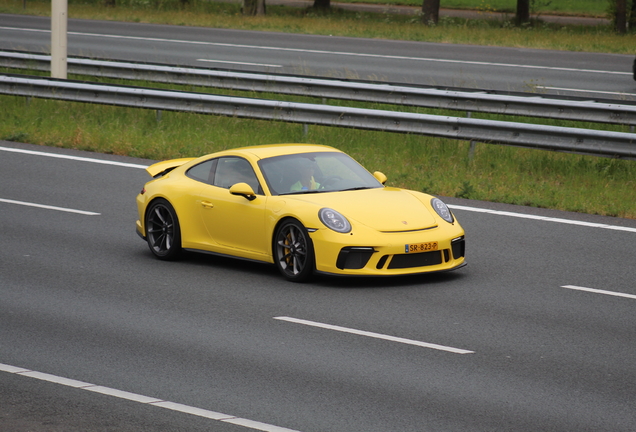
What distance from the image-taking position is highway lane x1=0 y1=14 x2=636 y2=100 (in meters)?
24.6

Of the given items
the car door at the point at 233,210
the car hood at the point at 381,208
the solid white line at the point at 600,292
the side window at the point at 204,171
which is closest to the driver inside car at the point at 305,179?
the car hood at the point at 381,208

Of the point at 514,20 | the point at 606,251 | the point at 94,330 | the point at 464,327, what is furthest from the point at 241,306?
the point at 514,20

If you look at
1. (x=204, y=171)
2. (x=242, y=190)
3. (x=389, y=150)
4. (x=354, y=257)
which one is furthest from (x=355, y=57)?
(x=354, y=257)

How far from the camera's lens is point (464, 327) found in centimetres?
804

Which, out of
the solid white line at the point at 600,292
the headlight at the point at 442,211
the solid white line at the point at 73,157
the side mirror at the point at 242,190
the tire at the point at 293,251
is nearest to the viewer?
the solid white line at the point at 600,292

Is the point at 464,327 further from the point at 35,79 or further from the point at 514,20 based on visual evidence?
the point at 514,20

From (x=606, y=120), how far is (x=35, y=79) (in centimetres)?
1082

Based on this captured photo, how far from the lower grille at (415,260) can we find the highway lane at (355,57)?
13119 millimetres

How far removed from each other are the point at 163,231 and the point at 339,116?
21.3ft

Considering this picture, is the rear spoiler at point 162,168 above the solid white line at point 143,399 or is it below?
above

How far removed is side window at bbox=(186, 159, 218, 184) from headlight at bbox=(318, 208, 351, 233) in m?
1.66

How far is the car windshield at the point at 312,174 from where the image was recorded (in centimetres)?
996

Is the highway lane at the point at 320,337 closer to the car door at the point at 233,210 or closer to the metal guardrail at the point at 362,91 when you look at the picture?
the car door at the point at 233,210

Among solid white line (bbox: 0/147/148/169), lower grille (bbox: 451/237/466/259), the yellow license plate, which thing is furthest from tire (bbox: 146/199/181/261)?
solid white line (bbox: 0/147/148/169)
